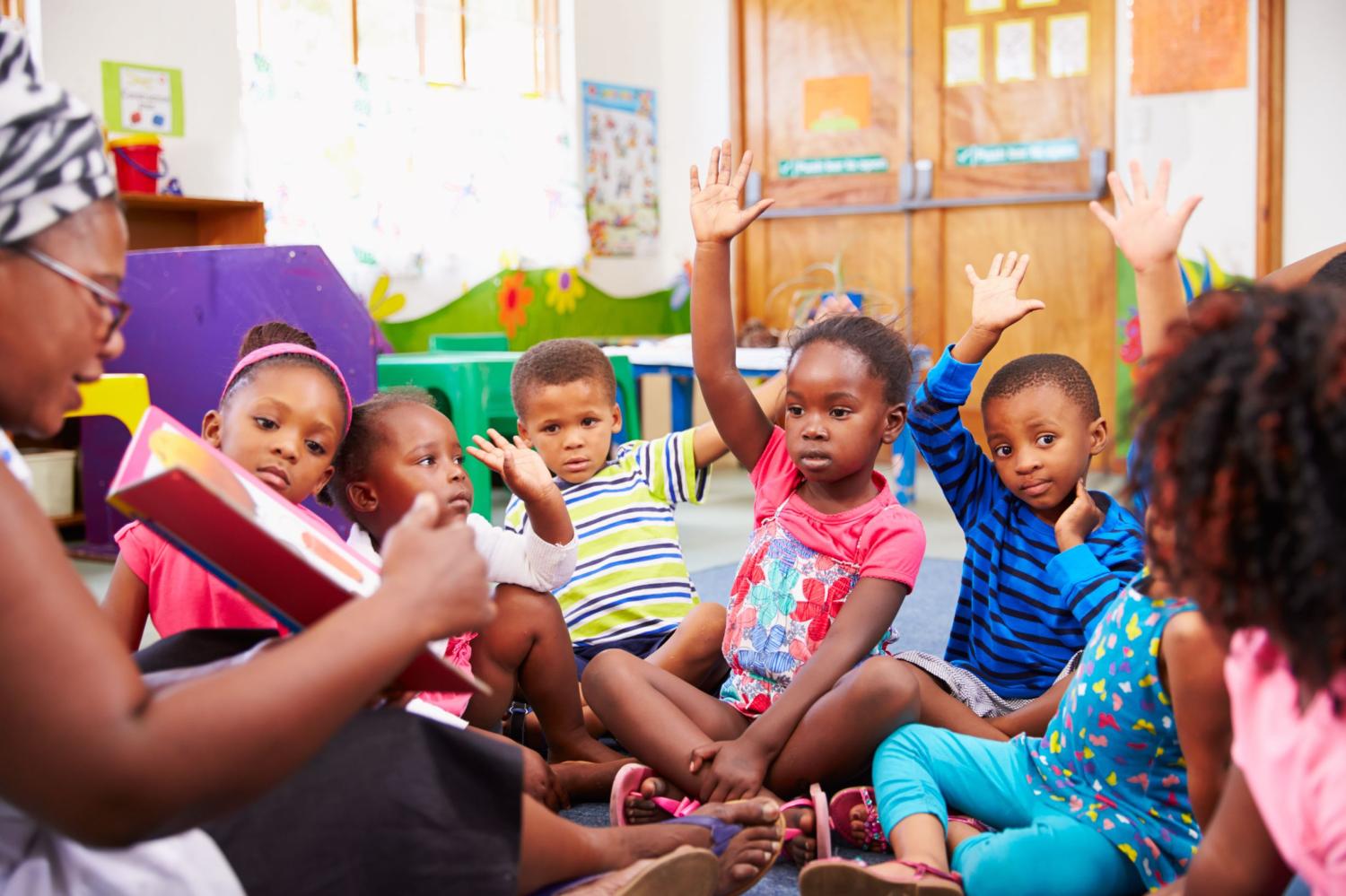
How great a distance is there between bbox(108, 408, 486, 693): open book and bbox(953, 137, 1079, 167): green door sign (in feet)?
14.9

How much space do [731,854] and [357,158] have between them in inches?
147

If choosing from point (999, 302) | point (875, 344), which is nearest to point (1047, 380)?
point (999, 302)

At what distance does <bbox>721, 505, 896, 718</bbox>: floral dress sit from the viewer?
60.5 inches

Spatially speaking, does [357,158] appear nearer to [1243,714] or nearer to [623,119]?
[623,119]

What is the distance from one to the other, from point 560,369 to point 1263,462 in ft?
4.31

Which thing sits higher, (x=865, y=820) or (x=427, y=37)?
(x=427, y=37)

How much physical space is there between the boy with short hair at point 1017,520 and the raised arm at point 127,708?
0.91m

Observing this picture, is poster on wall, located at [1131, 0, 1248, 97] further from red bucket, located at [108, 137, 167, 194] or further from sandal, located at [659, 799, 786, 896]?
sandal, located at [659, 799, 786, 896]

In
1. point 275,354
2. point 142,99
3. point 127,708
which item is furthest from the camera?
point 142,99

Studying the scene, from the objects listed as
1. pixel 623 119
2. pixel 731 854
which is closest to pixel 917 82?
pixel 623 119

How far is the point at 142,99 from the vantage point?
3.83 metres

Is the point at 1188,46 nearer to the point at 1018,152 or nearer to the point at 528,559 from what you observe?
the point at 1018,152

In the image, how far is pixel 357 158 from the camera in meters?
4.43

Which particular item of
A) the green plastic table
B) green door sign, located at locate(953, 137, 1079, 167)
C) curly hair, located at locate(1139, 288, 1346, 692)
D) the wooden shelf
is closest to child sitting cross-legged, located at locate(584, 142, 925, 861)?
curly hair, located at locate(1139, 288, 1346, 692)
